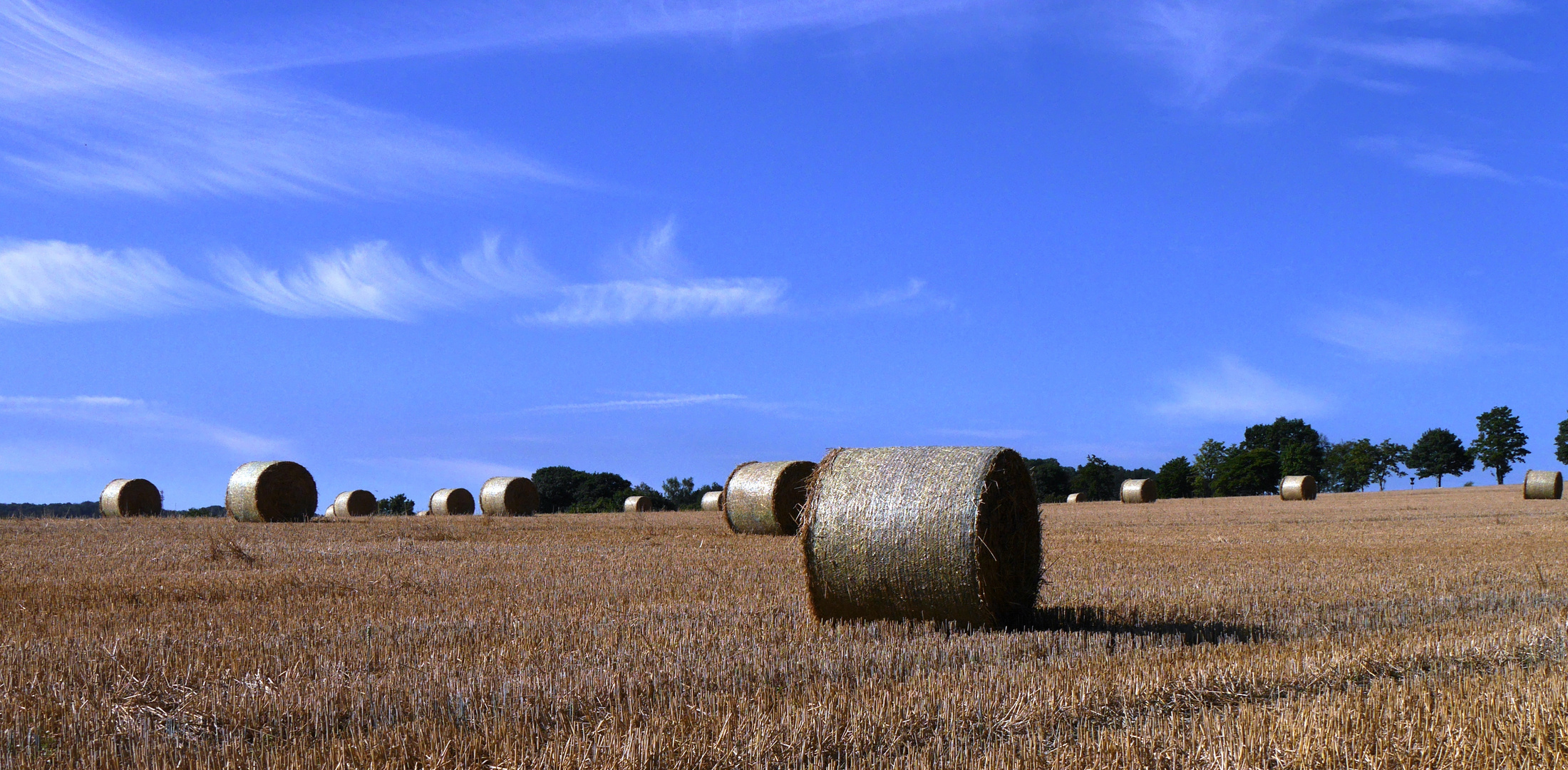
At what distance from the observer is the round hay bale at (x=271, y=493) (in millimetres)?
22953

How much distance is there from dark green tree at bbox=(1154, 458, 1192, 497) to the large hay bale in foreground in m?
67.5

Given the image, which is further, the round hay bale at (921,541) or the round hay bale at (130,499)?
the round hay bale at (130,499)

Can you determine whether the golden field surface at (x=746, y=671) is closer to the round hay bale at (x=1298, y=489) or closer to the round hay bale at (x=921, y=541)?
the round hay bale at (x=921, y=541)

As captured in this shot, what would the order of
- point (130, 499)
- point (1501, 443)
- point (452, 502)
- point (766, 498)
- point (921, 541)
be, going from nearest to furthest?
point (921, 541) → point (766, 498) → point (130, 499) → point (452, 502) → point (1501, 443)

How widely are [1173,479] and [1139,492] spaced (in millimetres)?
43847

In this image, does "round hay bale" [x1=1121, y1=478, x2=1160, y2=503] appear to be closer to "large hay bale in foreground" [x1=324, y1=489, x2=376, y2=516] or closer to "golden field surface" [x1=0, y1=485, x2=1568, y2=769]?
"large hay bale in foreground" [x1=324, y1=489, x2=376, y2=516]

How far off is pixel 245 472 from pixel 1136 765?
22.9m

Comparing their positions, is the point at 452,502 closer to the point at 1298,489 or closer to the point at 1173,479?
→ the point at 1298,489

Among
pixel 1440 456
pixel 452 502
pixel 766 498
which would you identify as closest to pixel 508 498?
pixel 452 502

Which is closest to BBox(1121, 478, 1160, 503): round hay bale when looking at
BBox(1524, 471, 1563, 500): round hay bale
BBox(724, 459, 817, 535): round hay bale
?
BBox(1524, 471, 1563, 500): round hay bale

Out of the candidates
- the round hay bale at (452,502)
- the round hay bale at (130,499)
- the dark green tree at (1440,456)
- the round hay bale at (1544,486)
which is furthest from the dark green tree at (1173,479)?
the round hay bale at (130,499)

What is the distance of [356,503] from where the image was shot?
115 feet

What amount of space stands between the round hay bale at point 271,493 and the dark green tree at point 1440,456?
8834 cm

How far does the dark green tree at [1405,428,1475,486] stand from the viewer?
89.7 meters
